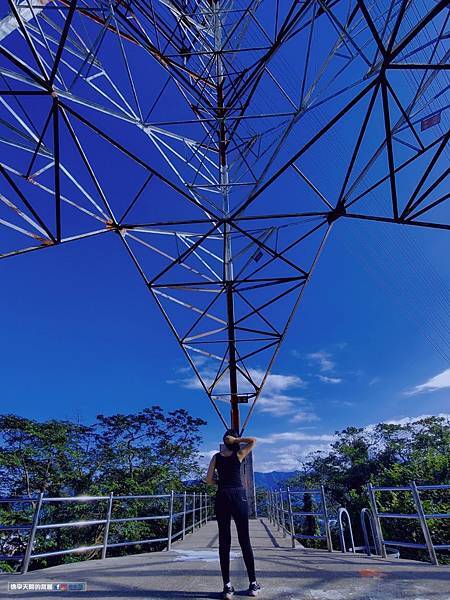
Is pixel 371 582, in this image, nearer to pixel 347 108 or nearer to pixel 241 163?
pixel 347 108

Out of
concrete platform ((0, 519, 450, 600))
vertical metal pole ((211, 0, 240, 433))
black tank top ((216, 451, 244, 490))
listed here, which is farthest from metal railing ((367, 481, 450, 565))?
vertical metal pole ((211, 0, 240, 433))

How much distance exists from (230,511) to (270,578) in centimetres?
138

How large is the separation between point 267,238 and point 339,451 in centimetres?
3514

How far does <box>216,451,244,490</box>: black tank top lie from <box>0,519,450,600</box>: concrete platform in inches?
38.7

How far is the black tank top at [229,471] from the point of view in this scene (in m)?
3.40

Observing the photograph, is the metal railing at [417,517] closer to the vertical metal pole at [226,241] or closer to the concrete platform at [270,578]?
the concrete platform at [270,578]

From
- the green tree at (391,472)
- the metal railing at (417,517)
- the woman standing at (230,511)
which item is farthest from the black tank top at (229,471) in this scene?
the green tree at (391,472)

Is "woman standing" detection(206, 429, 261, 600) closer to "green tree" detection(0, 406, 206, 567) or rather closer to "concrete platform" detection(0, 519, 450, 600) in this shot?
"concrete platform" detection(0, 519, 450, 600)

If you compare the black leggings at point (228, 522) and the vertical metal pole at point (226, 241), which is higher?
the vertical metal pole at point (226, 241)

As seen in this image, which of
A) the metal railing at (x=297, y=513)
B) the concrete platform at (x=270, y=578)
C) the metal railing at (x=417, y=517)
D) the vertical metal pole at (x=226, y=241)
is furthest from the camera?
the vertical metal pole at (x=226, y=241)

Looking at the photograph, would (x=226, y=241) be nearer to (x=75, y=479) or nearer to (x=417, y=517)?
(x=417, y=517)

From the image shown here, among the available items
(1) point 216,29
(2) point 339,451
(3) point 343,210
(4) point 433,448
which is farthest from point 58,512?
(4) point 433,448

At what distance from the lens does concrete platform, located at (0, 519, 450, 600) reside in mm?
3379

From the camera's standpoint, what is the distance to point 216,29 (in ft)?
Result: 34.1
